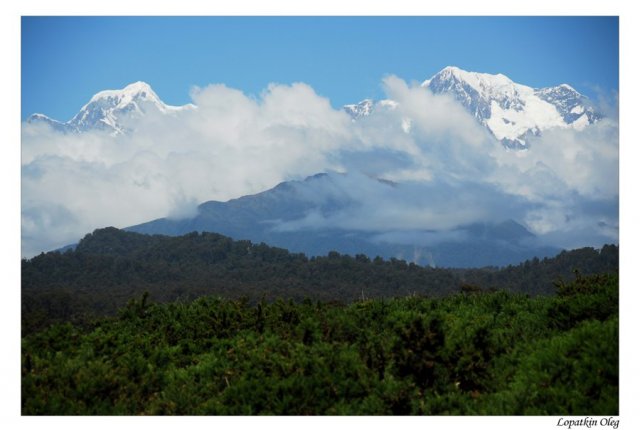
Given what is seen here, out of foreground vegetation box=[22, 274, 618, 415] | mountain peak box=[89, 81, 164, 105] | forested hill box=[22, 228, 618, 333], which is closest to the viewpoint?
foreground vegetation box=[22, 274, 618, 415]

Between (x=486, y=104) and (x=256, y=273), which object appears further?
(x=256, y=273)

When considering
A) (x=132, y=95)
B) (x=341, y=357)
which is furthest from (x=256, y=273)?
(x=341, y=357)

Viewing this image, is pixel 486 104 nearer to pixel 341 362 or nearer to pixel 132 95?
pixel 132 95

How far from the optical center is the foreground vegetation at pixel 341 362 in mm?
8484

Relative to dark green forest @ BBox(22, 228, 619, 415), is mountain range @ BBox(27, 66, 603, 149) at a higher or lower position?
higher

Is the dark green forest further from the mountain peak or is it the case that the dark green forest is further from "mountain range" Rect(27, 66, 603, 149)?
the mountain peak

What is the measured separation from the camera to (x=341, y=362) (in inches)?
366

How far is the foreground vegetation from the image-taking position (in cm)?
848

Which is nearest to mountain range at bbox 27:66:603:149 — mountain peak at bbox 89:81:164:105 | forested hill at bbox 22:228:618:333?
mountain peak at bbox 89:81:164:105

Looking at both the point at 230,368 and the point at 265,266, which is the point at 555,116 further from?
the point at 265,266

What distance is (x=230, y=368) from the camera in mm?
9961

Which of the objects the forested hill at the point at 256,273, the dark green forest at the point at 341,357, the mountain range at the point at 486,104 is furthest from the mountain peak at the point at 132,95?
the dark green forest at the point at 341,357

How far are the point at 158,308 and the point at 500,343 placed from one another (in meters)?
7.46

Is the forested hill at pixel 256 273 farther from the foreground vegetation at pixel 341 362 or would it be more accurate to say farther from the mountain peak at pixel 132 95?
the foreground vegetation at pixel 341 362
